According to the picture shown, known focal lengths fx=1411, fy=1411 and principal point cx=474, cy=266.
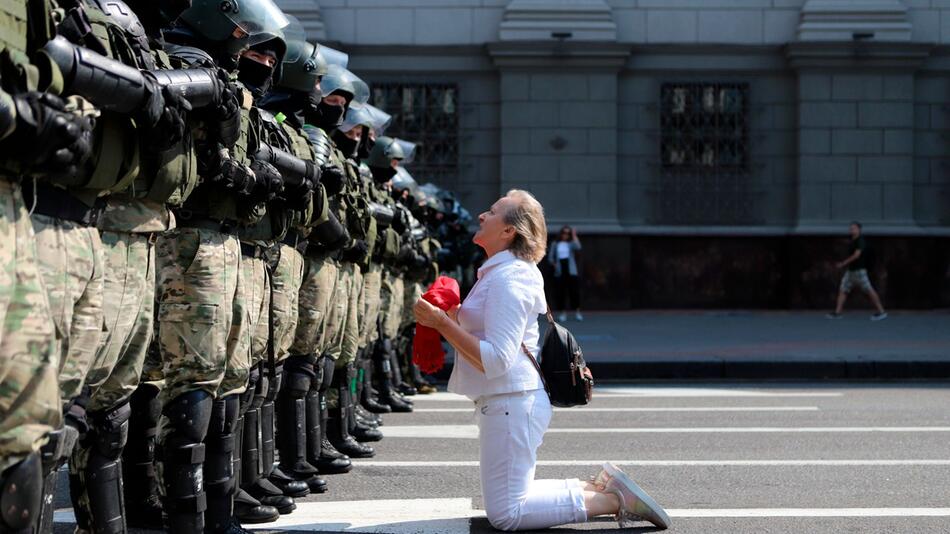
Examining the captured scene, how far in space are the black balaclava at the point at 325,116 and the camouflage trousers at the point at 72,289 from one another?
4.54 metres

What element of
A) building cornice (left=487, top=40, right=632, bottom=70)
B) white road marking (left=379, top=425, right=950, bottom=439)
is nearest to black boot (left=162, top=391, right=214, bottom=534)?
white road marking (left=379, top=425, right=950, bottom=439)

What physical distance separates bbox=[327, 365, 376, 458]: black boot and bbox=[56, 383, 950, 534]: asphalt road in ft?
0.50

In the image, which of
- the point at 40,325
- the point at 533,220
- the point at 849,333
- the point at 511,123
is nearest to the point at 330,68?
the point at 533,220

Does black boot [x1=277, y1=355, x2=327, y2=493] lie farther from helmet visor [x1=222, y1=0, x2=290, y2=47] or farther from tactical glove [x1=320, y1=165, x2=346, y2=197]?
helmet visor [x1=222, y1=0, x2=290, y2=47]

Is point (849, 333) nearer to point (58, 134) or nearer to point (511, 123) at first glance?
point (511, 123)

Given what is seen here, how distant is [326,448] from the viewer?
7836mm

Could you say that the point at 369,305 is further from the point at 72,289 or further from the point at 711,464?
the point at 72,289

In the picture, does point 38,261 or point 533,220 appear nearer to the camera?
point 38,261

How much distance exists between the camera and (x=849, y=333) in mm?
19078

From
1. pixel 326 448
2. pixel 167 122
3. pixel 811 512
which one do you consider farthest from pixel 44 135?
pixel 326 448

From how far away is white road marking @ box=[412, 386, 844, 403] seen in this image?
12.5 metres

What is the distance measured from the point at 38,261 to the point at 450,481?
404cm

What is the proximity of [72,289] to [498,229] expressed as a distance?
2627 mm

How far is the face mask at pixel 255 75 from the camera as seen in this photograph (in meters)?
6.61
